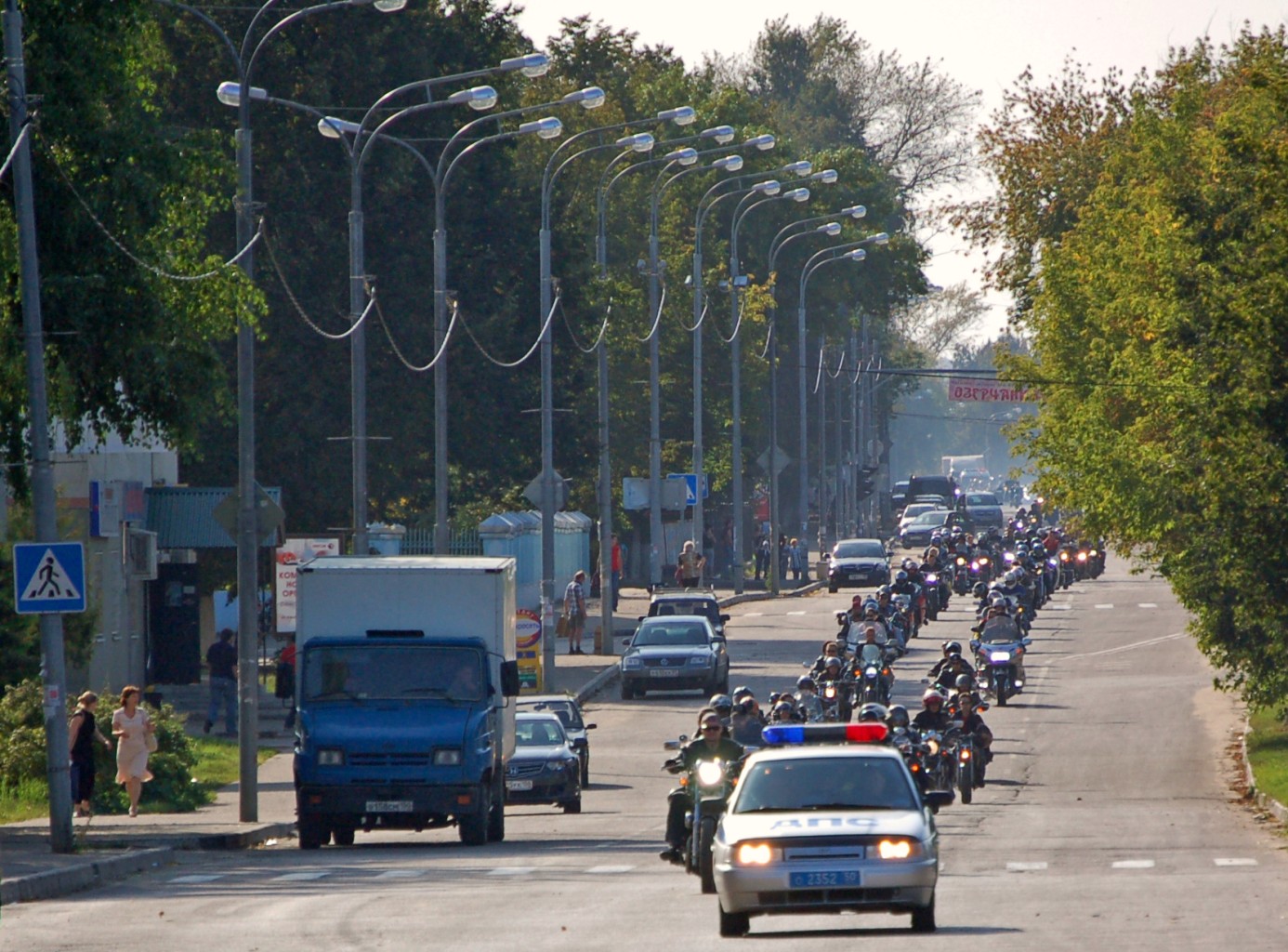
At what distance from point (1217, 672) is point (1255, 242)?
71.5ft

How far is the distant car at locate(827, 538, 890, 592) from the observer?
77875 mm

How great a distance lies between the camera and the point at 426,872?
2202 cm

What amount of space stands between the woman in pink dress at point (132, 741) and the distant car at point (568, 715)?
6.17 meters

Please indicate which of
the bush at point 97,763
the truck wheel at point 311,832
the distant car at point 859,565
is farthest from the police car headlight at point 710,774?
the distant car at point 859,565

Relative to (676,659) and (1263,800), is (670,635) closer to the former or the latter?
(676,659)

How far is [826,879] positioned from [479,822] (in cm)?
1021

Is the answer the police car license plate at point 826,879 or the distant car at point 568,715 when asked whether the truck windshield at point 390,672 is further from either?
the police car license plate at point 826,879

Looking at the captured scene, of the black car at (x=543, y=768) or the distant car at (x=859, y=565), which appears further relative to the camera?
the distant car at (x=859, y=565)

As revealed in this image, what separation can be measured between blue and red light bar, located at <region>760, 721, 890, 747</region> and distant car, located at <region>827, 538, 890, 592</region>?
5951 centimetres

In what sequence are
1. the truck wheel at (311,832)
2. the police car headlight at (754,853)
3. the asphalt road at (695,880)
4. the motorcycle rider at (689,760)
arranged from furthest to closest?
the truck wheel at (311,832)
the motorcycle rider at (689,760)
the asphalt road at (695,880)
the police car headlight at (754,853)

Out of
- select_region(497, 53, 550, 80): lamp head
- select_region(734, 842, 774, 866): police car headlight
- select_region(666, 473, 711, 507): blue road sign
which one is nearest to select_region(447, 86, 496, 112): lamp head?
select_region(497, 53, 550, 80): lamp head

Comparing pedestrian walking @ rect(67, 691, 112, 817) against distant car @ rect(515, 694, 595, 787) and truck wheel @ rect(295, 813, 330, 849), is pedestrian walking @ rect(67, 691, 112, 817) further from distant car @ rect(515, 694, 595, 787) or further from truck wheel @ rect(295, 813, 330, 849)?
distant car @ rect(515, 694, 595, 787)

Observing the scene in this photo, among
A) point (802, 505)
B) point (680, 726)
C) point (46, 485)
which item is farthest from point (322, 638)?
point (802, 505)

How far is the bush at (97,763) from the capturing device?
97.3 ft
